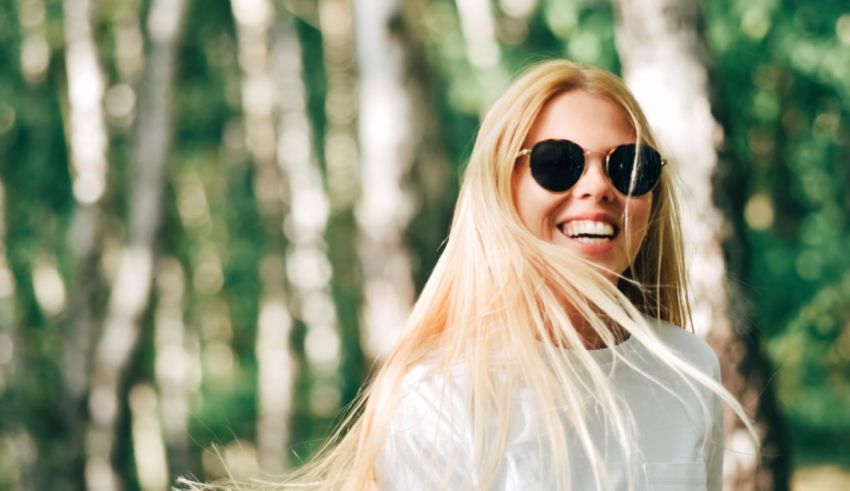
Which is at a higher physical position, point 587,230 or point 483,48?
point 483,48

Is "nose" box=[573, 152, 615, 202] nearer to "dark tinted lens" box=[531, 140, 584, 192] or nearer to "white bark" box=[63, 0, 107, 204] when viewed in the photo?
"dark tinted lens" box=[531, 140, 584, 192]

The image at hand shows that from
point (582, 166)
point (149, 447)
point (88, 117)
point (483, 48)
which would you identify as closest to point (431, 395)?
point (582, 166)

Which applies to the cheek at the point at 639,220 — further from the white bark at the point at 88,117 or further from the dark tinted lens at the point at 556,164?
the white bark at the point at 88,117

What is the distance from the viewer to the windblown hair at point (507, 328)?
8.26 ft

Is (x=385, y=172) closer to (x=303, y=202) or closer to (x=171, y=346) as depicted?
(x=303, y=202)

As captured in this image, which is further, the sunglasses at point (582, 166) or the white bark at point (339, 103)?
the white bark at point (339, 103)

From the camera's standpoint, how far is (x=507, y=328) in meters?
2.62

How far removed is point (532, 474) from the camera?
251 centimetres

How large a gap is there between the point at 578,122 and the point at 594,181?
151mm

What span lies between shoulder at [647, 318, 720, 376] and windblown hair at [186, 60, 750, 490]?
7 cm

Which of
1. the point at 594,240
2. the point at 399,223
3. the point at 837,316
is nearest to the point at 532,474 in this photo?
the point at 594,240

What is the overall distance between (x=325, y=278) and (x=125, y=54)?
191 inches

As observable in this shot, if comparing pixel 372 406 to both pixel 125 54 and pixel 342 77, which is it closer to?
pixel 125 54

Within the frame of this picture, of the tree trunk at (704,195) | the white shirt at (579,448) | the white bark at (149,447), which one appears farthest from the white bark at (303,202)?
the white shirt at (579,448)
